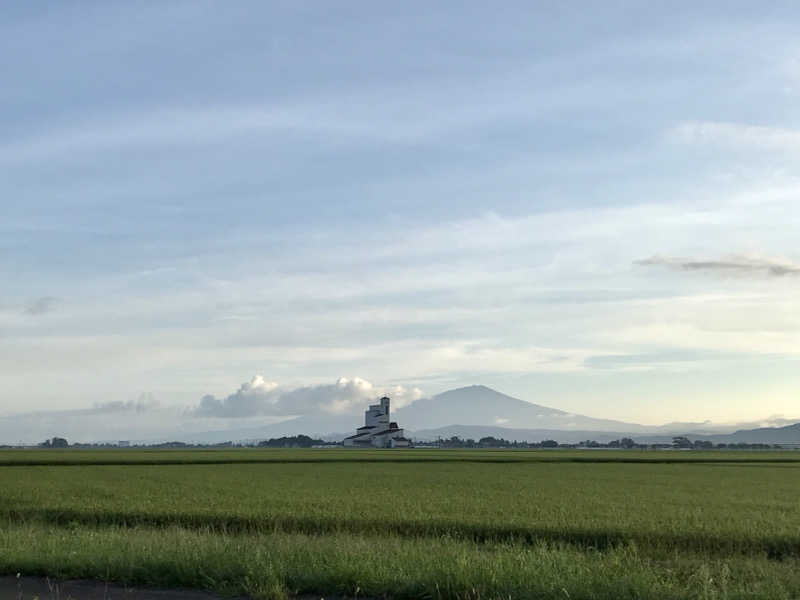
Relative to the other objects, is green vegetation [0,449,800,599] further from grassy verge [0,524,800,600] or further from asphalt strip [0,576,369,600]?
asphalt strip [0,576,369,600]

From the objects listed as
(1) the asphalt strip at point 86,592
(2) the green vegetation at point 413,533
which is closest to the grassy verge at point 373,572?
(2) the green vegetation at point 413,533

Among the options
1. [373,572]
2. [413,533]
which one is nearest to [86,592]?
[373,572]

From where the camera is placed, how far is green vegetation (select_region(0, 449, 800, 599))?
14.6 meters

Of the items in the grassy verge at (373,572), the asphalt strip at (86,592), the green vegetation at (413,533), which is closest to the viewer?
the grassy verge at (373,572)

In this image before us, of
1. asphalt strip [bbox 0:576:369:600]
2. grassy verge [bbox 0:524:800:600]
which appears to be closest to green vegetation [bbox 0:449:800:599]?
grassy verge [bbox 0:524:800:600]

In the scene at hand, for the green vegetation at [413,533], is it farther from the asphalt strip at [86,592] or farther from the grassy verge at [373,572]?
the asphalt strip at [86,592]

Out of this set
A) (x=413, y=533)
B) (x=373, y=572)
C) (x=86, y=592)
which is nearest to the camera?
(x=373, y=572)

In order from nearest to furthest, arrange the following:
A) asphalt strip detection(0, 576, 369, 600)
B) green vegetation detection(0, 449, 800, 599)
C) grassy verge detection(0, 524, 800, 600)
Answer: grassy verge detection(0, 524, 800, 600) → asphalt strip detection(0, 576, 369, 600) → green vegetation detection(0, 449, 800, 599)

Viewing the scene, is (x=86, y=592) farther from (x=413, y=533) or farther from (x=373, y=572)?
(x=413, y=533)

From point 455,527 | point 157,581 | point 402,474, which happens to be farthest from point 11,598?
point 402,474

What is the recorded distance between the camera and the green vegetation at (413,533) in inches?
576

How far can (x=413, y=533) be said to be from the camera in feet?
87.7

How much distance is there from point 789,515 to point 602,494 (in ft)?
32.8

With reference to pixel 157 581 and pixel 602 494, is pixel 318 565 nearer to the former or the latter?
pixel 157 581
